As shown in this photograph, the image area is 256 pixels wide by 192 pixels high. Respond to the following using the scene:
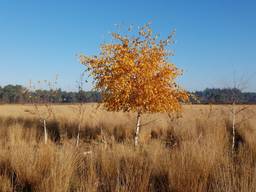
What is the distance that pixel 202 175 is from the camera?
4.80 m

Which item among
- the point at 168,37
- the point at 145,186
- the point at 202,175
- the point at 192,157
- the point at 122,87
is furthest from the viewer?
the point at 168,37

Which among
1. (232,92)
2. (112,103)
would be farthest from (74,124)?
(232,92)

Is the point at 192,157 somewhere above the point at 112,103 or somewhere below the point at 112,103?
below

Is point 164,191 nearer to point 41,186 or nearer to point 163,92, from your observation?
point 41,186

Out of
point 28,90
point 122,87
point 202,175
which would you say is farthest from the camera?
point 28,90

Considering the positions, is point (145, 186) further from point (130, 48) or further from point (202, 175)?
point (130, 48)

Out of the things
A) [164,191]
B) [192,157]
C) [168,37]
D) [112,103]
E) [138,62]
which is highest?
[168,37]

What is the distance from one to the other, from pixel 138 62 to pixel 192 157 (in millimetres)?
5130

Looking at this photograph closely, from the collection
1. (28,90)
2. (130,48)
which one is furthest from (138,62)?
(28,90)

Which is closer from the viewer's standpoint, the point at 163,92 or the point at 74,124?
the point at 163,92

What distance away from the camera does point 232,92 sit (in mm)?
9945

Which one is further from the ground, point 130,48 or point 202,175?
point 130,48

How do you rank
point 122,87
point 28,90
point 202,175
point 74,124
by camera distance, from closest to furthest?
point 202,175 < point 122,87 < point 28,90 < point 74,124

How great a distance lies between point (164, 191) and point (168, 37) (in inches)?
Answer: 249
